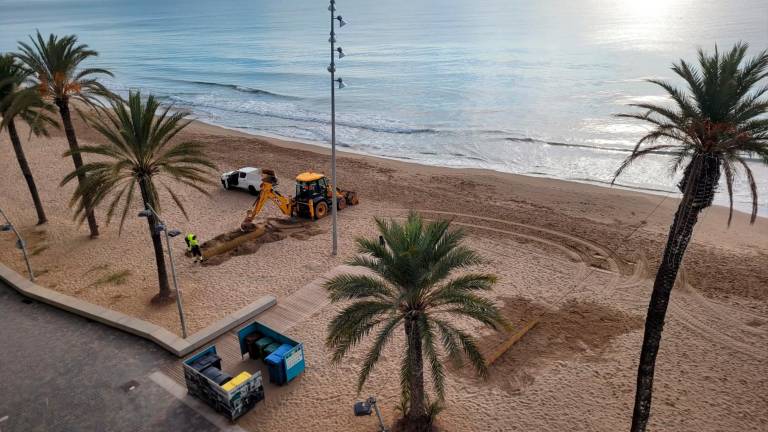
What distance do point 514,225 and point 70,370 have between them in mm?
18898

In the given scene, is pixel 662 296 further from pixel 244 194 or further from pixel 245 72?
pixel 245 72

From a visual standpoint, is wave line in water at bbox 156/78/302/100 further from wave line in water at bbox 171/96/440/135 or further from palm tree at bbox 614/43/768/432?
palm tree at bbox 614/43/768/432

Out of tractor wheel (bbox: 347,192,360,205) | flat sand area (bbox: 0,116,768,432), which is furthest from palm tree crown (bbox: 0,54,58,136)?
tractor wheel (bbox: 347,192,360,205)

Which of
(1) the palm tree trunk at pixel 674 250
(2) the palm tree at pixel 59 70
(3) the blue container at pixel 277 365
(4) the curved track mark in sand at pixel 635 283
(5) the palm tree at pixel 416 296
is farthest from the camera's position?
(2) the palm tree at pixel 59 70

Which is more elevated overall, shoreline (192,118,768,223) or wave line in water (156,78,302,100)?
wave line in water (156,78,302,100)

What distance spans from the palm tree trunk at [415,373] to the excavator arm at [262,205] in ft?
44.3

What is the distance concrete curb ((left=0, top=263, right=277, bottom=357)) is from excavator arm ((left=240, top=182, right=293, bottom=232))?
633 cm

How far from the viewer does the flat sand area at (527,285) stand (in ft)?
44.7

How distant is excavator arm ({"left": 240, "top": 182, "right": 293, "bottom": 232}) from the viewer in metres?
Result: 23.6

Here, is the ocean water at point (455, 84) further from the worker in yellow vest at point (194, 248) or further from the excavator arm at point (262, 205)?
the worker in yellow vest at point (194, 248)

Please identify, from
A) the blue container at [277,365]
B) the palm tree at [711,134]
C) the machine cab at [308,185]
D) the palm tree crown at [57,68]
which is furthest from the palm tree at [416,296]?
the machine cab at [308,185]

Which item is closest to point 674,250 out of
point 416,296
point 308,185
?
point 416,296

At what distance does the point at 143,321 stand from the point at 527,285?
1339 cm

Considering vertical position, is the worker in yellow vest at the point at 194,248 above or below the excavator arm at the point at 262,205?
below
